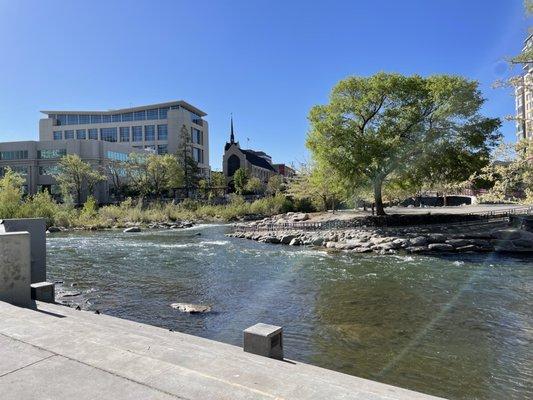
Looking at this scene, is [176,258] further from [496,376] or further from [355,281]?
[496,376]

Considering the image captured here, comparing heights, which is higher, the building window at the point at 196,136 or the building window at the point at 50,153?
the building window at the point at 196,136

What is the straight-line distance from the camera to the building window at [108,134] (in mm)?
96500

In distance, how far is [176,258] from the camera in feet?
70.0

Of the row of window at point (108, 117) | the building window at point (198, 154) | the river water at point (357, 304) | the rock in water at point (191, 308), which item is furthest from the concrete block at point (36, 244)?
the row of window at point (108, 117)

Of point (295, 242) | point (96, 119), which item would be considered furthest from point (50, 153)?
point (295, 242)

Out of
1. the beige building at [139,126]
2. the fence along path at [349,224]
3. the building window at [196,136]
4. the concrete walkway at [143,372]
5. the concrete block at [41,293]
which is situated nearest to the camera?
the concrete walkway at [143,372]

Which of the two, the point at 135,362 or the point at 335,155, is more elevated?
the point at 335,155

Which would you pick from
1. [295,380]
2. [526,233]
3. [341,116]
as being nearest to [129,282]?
[295,380]

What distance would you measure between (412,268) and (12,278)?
14.6m

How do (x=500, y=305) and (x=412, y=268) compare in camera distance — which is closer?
(x=500, y=305)

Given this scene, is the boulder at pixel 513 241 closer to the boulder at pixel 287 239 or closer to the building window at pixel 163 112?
the boulder at pixel 287 239

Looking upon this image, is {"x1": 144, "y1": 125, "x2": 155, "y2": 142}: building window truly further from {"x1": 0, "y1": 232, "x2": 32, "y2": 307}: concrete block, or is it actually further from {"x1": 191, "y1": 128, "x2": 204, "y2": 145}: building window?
{"x1": 0, "y1": 232, "x2": 32, "y2": 307}: concrete block

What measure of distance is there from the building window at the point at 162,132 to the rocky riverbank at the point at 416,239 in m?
68.7

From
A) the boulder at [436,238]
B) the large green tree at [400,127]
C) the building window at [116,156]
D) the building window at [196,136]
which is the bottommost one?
the boulder at [436,238]
